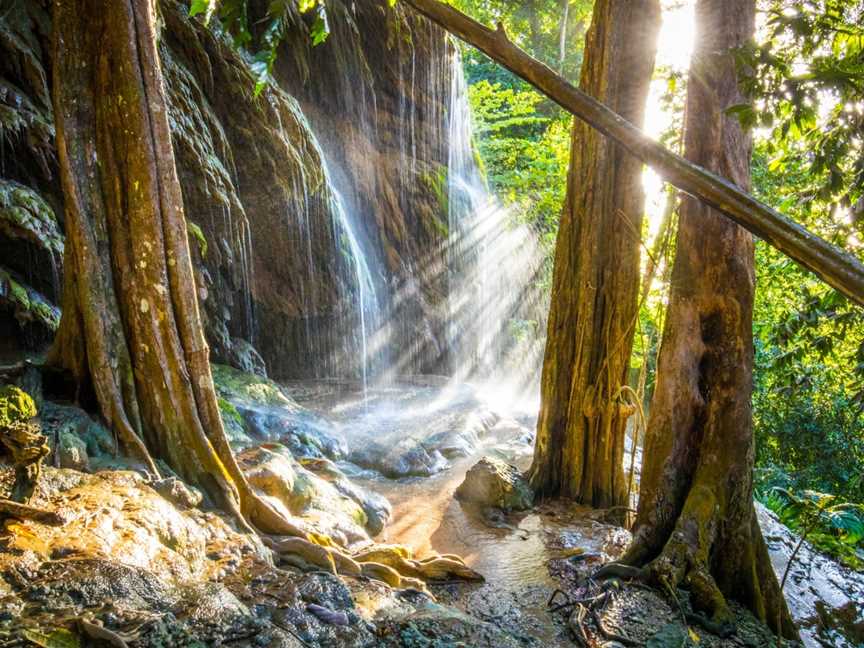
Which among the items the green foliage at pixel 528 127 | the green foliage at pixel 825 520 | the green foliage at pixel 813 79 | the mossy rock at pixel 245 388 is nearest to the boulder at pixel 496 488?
the green foliage at pixel 825 520

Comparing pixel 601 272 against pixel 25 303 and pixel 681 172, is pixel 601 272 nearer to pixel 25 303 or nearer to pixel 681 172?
pixel 681 172

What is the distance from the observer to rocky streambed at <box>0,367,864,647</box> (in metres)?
2.15

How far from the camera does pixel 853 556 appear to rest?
5.31 metres

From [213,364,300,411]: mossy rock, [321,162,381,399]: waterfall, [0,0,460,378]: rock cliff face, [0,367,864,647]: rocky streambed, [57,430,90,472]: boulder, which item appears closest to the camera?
[0,367,864,647]: rocky streambed

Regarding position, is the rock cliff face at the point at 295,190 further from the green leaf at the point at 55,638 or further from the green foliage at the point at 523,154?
the green leaf at the point at 55,638

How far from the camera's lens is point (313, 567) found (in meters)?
3.37

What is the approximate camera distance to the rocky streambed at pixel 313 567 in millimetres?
2154

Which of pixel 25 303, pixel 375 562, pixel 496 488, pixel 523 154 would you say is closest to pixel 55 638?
pixel 375 562

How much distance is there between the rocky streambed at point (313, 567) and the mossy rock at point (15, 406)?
0.80 ft

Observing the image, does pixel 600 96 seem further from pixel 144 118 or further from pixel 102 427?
pixel 102 427

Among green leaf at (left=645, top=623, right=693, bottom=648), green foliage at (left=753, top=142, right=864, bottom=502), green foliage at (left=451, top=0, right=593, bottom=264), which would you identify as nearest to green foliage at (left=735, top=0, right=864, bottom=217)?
green leaf at (left=645, top=623, right=693, bottom=648)

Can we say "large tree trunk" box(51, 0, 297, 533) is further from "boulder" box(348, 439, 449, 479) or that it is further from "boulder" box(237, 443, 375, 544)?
"boulder" box(348, 439, 449, 479)

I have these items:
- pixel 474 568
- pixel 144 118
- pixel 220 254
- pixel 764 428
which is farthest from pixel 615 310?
pixel 764 428

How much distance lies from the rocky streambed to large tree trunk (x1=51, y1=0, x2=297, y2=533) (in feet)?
0.94
